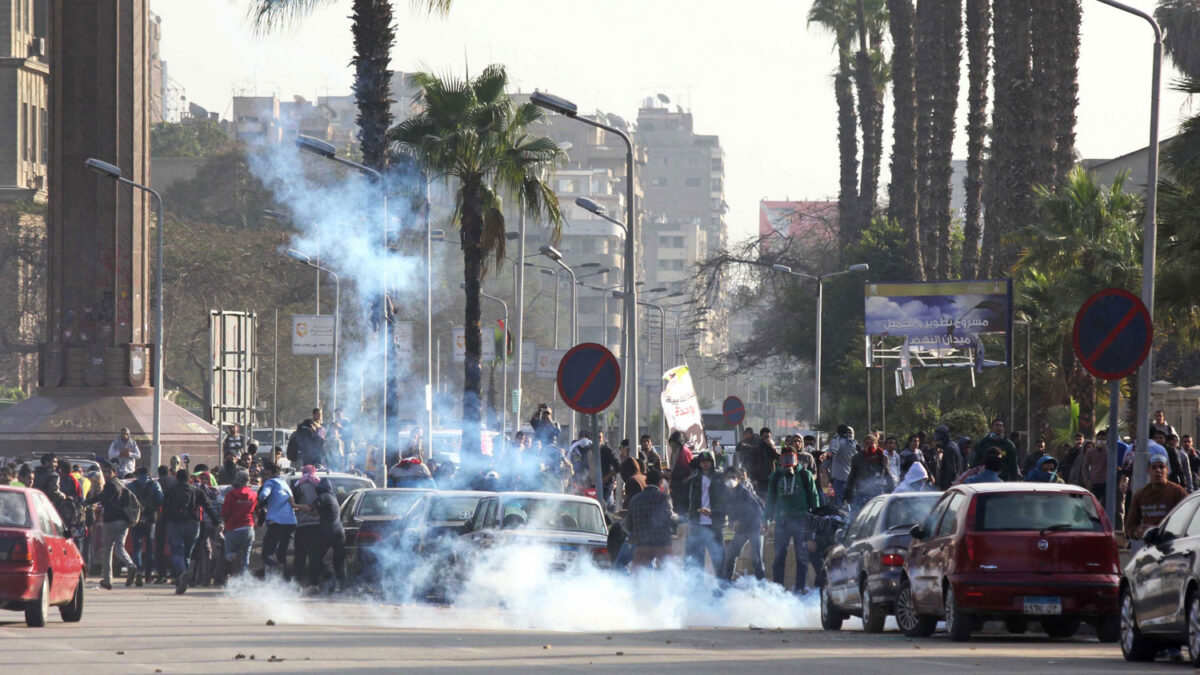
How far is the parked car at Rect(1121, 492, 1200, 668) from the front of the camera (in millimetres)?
12148

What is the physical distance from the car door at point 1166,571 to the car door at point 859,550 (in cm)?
396

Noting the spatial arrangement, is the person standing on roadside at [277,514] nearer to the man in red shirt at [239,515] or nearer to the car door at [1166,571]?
the man in red shirt at [239,515]

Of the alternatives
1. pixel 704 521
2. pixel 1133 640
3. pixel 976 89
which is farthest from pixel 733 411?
pixel 1133 640

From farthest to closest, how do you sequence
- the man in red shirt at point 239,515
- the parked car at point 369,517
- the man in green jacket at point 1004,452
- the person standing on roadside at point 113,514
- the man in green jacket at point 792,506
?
the person standing on roadside at point 113,514 < the man in red shirt at point 239,515 < the parked car at point 369,517 < the man in green jacket at point 1004,452 < the man in green jacket at point 792,506

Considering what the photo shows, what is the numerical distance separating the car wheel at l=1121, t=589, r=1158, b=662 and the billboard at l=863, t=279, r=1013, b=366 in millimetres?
19288

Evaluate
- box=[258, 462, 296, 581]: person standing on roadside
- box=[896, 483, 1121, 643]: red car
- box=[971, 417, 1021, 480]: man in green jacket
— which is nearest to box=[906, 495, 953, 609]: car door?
box=[896, 483, 1121, 643]: red car

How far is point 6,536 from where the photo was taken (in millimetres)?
15922

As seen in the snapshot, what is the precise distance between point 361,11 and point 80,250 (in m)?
11.2

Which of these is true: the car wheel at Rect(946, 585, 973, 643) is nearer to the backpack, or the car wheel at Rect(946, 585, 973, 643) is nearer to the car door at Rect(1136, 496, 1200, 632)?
the car door at Rect(1136, 496, 1200, 632)

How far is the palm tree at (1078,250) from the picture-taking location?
3052cm

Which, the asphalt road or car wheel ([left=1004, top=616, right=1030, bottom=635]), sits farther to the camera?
car wheel ([left=1004, top=616, right=1030, bottom=635])

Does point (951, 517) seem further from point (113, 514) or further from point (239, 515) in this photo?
point (113, 514)

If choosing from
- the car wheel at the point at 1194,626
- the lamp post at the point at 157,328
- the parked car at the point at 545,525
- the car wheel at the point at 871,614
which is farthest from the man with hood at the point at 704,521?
the lamp post at the point at 157,328

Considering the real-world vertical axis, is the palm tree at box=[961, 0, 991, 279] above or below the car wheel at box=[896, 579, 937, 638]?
above
